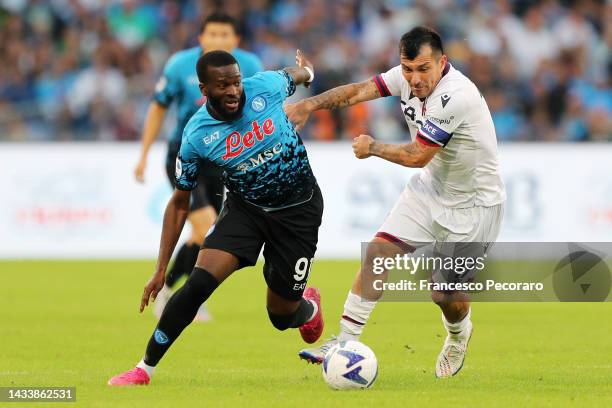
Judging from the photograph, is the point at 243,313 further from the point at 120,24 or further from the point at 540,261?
the point at 120,24

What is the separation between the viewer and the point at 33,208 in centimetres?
1812

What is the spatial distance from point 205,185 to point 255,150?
4614mm

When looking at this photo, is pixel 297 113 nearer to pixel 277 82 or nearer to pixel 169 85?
pixel 277 82

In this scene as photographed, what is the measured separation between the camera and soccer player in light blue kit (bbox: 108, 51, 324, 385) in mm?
7693

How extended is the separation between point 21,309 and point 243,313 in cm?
235

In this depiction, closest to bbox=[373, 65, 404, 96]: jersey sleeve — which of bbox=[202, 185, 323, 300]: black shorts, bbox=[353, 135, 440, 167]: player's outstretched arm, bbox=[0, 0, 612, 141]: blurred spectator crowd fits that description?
bbox=[353, 135, 440, 167]: player's outstretched arm

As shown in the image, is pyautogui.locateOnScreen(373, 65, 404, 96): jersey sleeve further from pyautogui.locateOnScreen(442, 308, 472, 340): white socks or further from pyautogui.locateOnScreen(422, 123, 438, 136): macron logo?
pyautogui.locateOnScreen(442, 308, 472, 340): white socks

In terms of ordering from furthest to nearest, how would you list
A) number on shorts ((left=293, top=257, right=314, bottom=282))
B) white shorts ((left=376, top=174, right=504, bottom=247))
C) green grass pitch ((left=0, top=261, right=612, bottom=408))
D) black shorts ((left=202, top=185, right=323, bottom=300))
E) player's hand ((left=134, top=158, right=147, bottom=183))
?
player's hand ((left=134, top=158, right=147, bottom=183)) → white shorts ((left=376, top=174, right=504, bottom=247)) → number on shorts ((left=293, top=257, right=314, bottom=282)) → black shorts ((left=202, top=185, right=323, bottom=300)) → green grass pitch ((left=0, top=261, right=612, bottom=408))

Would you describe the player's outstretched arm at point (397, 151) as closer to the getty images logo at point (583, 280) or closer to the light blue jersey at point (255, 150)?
the light blue jersey at point (255, 150)

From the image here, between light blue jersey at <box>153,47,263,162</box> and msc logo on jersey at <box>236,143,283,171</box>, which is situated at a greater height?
msc logo on jersey at <box>236,143,283,171</box>

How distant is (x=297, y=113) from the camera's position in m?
Answer: 8.34

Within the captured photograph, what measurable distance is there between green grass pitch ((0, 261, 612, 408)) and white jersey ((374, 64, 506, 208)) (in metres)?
1.25

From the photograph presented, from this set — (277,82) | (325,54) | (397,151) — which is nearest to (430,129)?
(397,151)

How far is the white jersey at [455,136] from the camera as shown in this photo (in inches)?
315
